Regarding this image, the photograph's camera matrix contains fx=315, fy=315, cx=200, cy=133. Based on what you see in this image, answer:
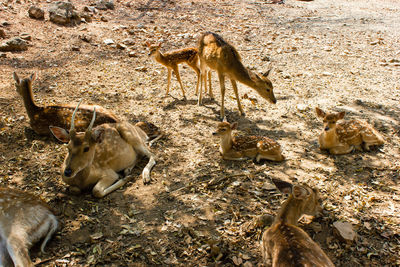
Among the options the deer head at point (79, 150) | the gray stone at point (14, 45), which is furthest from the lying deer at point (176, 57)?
the gray stone at point (14, 45)

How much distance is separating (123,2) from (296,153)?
11.1 meters

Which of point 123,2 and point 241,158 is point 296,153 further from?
point 123,2

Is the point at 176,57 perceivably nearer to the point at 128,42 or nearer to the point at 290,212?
the point at 128,42

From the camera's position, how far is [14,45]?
27.2 feet

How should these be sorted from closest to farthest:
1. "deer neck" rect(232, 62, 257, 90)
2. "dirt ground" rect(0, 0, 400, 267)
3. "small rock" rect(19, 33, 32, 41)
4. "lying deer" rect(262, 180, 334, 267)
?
"lying deer" rect(262, 180, 334, 267) → "dirt ground" rect(0, 0, 400, 267) → "deer neck" rect(232, 62, 257, 90) → "small rock" rect(19, 33, 32, 41)

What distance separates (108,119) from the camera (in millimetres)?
5062

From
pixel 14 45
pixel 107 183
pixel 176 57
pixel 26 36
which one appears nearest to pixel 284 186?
pixel 107 183

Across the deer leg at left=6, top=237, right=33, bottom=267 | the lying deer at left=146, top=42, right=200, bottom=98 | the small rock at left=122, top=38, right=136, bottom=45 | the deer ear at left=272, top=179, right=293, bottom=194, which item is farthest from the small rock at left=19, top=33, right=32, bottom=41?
the deer ear at left=272, top=179, right=293, bottom=194

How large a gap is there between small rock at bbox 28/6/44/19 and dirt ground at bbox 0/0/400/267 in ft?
0.95

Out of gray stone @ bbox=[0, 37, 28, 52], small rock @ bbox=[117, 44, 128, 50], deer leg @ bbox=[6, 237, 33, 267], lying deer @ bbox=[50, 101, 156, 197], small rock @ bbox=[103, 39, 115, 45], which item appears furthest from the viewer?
small rock @ bbox=[103, 39, 115, 45]

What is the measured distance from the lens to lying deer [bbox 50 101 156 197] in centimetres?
373

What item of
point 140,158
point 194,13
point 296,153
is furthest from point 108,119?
point 194,13

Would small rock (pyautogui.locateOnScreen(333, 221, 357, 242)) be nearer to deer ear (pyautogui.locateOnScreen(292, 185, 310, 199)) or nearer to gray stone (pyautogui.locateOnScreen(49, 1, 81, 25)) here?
deer ear (pyautogui.locateOnScreen(292, 185, 310, 199))

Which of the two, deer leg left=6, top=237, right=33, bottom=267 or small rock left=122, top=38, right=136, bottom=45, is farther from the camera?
small rock left=122, top=38, right=136, bottom=45
